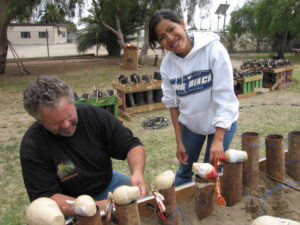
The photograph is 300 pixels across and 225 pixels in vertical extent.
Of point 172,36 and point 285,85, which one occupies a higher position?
point 172,36

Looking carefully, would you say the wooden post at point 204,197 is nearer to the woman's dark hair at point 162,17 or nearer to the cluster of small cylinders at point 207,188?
the cluster of small cylinders at point 207,188

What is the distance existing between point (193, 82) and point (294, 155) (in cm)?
98

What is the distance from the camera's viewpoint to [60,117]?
53.3 inches

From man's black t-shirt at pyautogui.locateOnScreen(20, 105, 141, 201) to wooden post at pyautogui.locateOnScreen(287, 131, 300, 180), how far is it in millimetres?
1145

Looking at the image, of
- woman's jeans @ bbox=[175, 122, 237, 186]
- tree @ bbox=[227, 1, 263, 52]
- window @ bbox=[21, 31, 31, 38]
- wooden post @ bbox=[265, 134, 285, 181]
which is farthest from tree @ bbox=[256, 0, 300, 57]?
window @ bbox=[21, 31, 31, 38]

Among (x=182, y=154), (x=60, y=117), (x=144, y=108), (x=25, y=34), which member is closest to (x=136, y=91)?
(x=144, y=108)

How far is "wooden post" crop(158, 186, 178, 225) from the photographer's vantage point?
4.70 ft

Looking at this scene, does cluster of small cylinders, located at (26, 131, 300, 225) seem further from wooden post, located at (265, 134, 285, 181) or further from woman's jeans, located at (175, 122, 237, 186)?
woman's jeans, located at (175, 122, 237, 186)

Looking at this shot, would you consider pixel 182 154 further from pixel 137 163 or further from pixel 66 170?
pixel 66 170

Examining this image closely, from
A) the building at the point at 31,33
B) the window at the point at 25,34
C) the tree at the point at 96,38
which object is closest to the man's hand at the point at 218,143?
the tree at the point at 96,38

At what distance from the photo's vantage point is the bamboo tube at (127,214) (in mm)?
1268

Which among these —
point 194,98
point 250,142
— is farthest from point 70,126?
point 250,142

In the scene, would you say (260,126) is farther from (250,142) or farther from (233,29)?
(233,29)

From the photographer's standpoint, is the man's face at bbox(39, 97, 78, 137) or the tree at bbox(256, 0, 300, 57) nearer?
the man's face at bbox(39, 97, 78, 137)
